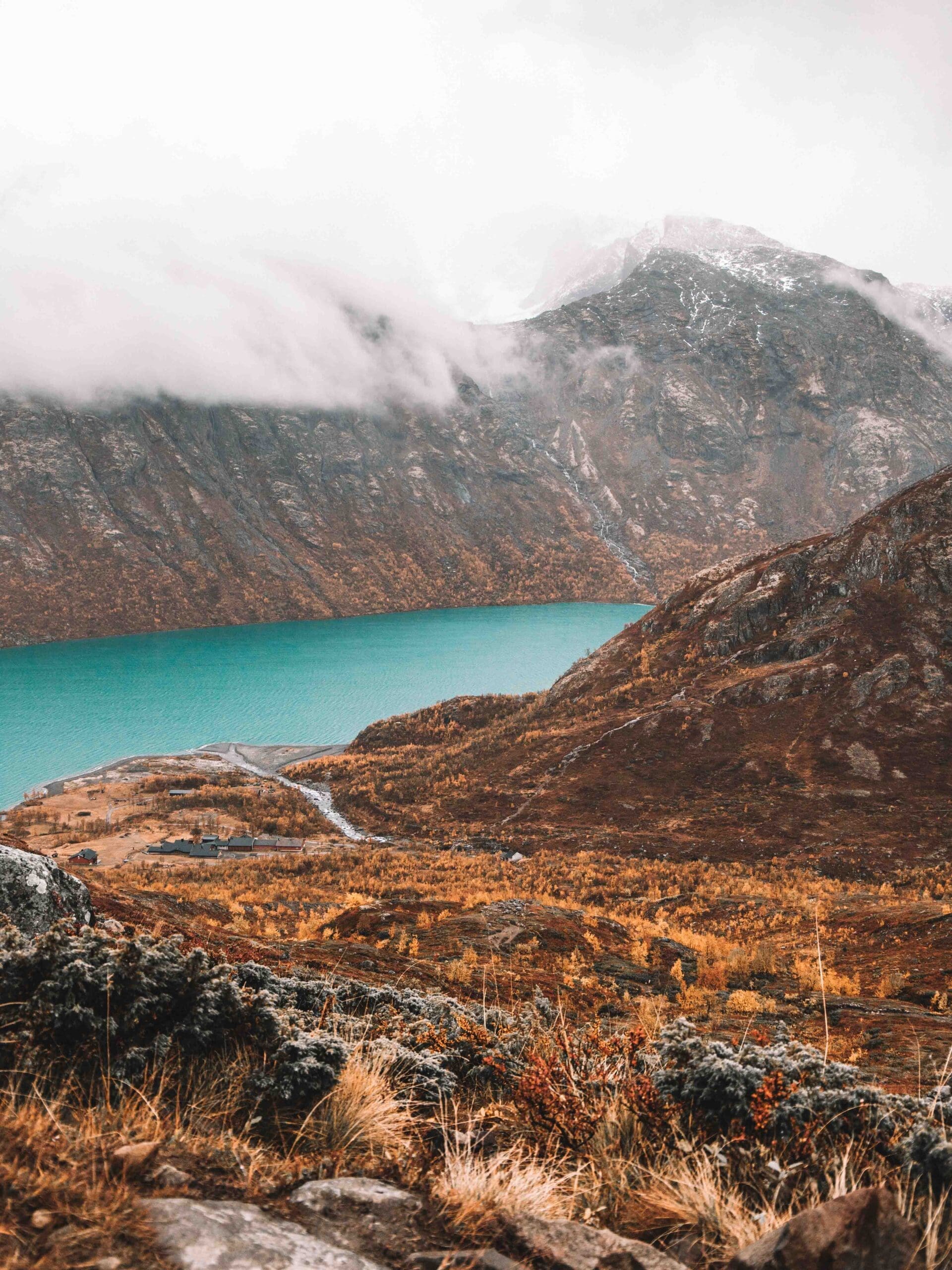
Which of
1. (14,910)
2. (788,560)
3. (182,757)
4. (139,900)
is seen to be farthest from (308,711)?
(14,910)

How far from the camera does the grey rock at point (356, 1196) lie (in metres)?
3.34

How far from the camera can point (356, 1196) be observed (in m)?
3.43

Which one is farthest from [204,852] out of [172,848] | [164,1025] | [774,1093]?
[774,1093]

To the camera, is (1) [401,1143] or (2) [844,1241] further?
(1) [401,1143]

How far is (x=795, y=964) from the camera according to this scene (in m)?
14.9

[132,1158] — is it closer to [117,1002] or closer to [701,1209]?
[117,1002]

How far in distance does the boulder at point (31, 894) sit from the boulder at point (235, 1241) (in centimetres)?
551

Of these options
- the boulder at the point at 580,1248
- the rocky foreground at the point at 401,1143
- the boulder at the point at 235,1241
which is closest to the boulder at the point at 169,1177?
the rocky foreground at the point at 401,1143

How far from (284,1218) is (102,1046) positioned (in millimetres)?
1802

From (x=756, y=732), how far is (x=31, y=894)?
1821 inches

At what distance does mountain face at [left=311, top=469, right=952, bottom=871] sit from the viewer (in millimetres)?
40844

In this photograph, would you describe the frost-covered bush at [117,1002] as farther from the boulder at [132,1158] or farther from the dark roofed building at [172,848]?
the dark roofed building at [172,848]

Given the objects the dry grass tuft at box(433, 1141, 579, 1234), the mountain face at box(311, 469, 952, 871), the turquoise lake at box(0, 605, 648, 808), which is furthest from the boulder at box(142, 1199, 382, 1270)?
the turquoise lake at box(0, 605, 648, 808)

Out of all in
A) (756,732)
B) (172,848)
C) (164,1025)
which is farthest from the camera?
(172,848)
